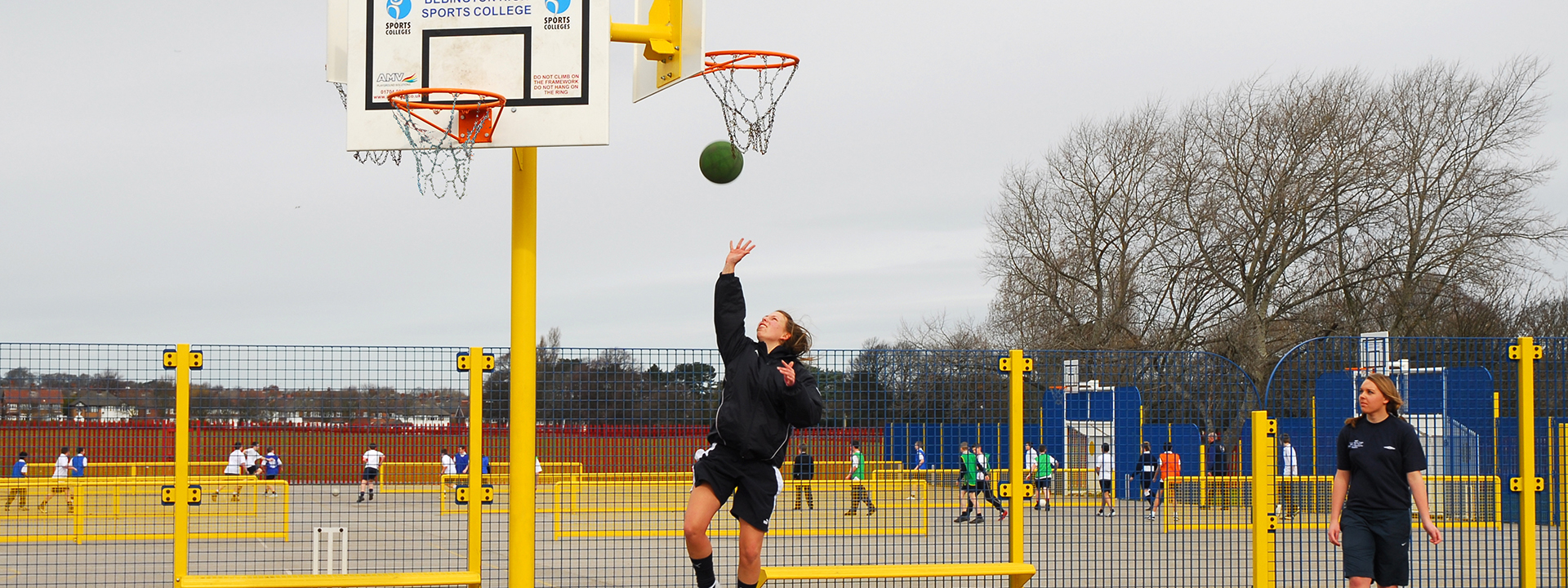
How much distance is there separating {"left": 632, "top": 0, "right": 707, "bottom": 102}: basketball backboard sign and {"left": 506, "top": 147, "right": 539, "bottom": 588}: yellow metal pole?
0.74m

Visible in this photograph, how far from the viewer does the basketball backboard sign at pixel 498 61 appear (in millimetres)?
5844

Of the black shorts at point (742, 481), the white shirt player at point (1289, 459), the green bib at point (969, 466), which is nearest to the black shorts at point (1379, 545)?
the white shirt player at point (1289, 459)

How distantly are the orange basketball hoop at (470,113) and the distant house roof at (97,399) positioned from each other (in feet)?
12.2

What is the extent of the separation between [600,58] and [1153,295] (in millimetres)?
28152

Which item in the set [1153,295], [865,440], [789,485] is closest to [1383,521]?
[865,440]

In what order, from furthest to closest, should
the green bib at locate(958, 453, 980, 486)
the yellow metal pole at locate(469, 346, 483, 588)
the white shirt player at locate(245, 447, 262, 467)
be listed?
1. the green bib at locate(958, 453, 980, 486)
2. the white shirt player at locate(245, 447, 262, 467)
3. the yellow metal pole at locate(469, 346, 483, 588)

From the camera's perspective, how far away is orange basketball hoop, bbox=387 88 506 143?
582 cm

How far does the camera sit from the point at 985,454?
352 inches

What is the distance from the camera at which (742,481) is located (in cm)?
626

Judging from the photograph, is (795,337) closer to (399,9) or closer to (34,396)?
(399,9)

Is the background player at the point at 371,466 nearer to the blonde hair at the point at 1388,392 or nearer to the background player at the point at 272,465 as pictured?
the background player at the point at 272,465

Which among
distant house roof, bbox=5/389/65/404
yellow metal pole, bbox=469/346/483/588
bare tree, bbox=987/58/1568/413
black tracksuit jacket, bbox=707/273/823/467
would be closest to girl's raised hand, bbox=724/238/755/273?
black tracksuit jacket, bbox=707/273/823/467

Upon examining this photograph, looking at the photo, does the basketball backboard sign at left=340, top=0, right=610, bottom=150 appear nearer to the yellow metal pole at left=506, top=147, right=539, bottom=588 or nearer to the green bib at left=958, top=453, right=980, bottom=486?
the yellow metal pole at left=506, top=147, right=539, bottom=588

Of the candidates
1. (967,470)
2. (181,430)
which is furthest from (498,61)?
(967,470)
